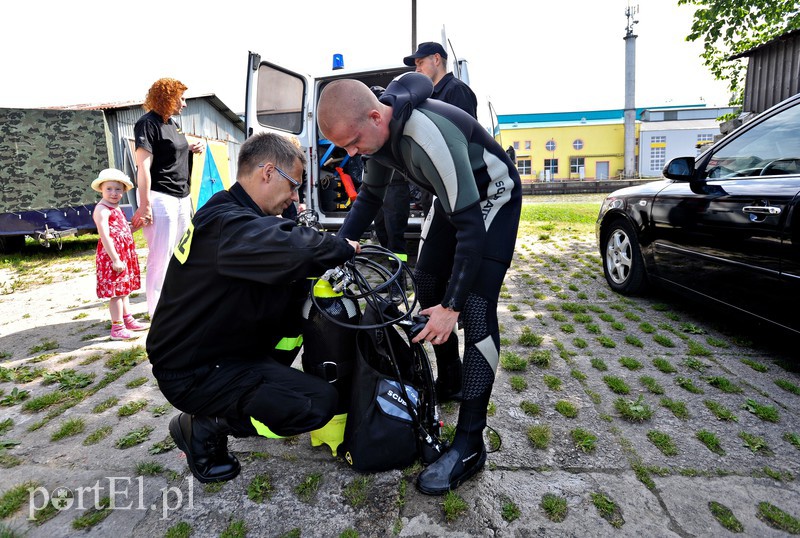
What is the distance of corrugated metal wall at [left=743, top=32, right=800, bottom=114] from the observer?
8820mm

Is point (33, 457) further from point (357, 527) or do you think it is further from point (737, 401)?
point (737, 401)

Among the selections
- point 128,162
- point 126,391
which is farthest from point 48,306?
point 128,162

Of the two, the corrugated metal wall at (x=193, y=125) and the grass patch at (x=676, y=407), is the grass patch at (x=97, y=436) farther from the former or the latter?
the corrugated metal wall at (x=193, y=125)

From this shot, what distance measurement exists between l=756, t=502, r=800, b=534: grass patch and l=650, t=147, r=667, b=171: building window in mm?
51171

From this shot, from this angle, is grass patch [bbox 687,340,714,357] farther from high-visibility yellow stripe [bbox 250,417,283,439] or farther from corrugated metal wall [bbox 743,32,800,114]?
corrugated metal wall [bbox 743,32,800,114]

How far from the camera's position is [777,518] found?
1.78m

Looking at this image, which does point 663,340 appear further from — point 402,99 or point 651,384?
point 402,99

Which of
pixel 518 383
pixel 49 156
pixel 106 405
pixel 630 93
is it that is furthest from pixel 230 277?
pixel 630 93

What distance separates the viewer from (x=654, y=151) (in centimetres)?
4647

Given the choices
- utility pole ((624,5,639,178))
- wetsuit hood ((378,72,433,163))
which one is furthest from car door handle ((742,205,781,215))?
utility pole ((624,5,639,178))

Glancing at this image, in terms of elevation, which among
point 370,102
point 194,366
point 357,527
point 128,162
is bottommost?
point 357,527

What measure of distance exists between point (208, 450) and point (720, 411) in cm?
267

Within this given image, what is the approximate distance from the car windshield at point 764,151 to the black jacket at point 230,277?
285 cm

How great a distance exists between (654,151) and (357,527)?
5295 centimetres
